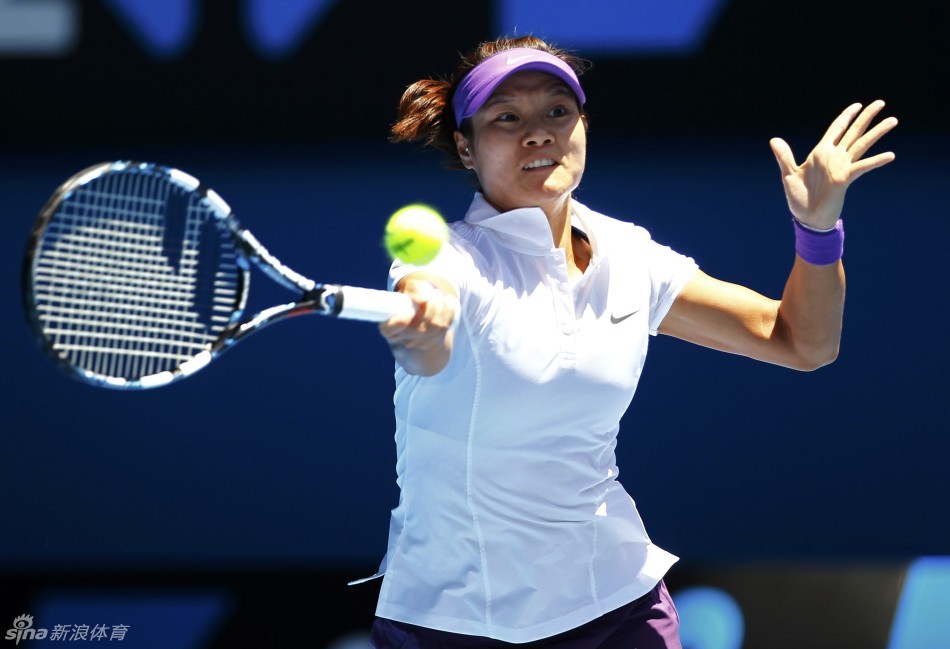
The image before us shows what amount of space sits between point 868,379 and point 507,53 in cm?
221

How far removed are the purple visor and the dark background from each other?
Answer: 5.17 feet

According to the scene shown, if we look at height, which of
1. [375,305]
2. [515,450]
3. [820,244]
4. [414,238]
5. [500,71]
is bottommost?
[515,450]

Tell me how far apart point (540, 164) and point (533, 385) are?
0.45 metres

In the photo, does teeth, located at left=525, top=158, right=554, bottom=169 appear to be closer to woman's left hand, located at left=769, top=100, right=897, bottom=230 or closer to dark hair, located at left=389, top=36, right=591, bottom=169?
dark hair, located at left=389, top=36, right=591, bottom=169

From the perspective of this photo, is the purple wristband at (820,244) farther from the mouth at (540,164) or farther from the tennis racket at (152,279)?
the tennis racket at (152,279)

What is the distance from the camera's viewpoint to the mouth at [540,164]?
8.16ft

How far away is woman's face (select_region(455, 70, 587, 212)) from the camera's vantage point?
2484 mm

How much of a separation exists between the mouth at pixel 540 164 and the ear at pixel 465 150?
5.8 inches

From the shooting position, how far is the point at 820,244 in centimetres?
255

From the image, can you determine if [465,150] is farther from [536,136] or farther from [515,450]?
[515,450]

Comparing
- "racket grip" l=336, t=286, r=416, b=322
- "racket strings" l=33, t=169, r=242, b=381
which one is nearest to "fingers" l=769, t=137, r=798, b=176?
"racket grip" l=336, t=286, r=416, b=322

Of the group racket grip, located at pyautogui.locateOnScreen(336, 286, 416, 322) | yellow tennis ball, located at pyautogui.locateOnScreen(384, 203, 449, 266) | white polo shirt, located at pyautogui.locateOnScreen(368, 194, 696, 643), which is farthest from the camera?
white polo shirt, located at pyautogui.locateOnScreen(368, 194, 696, 643)

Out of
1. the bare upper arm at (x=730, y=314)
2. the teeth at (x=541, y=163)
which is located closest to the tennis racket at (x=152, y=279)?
the teeth at (x=541, y=163)

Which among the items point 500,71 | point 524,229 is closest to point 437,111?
point 500,71
